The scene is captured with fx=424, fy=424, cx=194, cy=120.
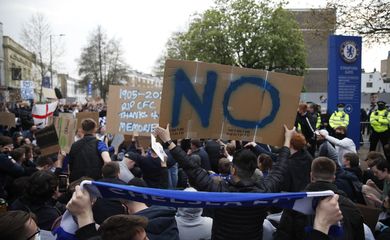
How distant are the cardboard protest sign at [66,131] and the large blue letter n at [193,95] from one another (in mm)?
4706

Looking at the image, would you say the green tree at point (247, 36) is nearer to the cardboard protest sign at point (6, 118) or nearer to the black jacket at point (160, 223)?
the cardboard protest sign at point (6, 118)

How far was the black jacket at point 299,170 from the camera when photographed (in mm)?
5516

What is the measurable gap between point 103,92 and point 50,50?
21819 millimetres

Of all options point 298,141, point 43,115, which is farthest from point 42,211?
point 43,115

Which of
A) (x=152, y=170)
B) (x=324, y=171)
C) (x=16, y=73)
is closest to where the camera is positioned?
(x=324, y=171)

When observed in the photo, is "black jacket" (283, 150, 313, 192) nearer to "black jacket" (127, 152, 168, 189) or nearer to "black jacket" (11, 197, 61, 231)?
"black jacket" (127, 152, 168, 189)

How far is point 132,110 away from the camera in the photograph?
802 centimetres

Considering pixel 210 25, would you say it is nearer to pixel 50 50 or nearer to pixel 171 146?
pixel 50 50

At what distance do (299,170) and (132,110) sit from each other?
3654mm

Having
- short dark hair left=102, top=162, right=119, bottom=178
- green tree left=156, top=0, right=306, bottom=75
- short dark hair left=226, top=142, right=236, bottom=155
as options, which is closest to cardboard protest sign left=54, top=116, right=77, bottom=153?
short dark hair left=226, top=142, right=236, bottom=155

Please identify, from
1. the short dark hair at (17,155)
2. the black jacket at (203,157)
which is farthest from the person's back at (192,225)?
the black jacket at (203,157)

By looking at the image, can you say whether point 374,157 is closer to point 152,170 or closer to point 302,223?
point 302,223

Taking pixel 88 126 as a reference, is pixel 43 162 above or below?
below

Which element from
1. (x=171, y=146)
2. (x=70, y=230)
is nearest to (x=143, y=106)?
(x=171, y=146)
